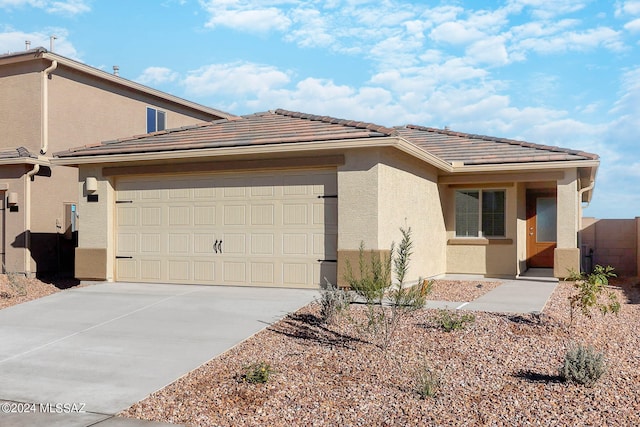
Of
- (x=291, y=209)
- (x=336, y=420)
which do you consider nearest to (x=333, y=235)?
(x=291, y=209)

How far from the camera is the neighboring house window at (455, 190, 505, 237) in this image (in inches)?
674

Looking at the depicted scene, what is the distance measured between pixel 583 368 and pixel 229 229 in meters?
8.21

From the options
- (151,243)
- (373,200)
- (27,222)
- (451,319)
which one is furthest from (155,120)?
(451,319)

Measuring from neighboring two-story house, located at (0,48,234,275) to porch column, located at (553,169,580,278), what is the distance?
1229 centimetres

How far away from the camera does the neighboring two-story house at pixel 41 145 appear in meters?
17.7

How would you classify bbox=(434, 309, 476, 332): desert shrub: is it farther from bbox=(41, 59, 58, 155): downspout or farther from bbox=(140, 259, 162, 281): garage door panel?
bbox=(41, 59, 58, 155): downspout

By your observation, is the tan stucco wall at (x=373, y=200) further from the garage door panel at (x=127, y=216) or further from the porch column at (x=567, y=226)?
the garage door panel at (x=127, y=216)

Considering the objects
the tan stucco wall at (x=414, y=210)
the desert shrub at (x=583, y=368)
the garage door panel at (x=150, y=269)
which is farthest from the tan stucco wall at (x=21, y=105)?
the desert shrub at (x=583, y=368)

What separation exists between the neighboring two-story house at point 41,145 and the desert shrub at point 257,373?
426 inches

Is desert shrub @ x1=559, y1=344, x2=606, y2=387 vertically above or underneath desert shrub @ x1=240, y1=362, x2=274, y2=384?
above

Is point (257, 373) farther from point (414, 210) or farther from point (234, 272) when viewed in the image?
point (414, 210)

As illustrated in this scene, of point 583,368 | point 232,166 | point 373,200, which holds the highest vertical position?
point 232,166

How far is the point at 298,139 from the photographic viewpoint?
12734 millimetres

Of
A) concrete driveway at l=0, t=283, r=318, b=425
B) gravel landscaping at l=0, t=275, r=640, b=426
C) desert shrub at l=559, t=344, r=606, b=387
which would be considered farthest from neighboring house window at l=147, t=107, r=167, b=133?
desert shrub at l=559, t=344, r=606, b=387
